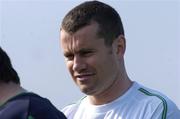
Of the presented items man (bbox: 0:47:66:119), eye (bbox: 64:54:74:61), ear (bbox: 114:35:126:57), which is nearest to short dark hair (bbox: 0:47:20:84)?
man (bbox: 0:47:66:119)

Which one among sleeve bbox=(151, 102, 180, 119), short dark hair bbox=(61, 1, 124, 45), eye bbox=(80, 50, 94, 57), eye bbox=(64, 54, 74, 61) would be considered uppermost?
short dark hair bbox=(61, 1, 124, 45)

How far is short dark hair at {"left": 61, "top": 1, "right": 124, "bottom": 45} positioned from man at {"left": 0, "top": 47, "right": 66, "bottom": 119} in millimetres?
536

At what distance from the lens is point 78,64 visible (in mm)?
3992

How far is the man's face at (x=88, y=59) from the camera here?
3990 mm

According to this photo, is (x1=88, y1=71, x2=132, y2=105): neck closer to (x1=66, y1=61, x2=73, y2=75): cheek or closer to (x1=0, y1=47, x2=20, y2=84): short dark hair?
(x1=66, y1=61, x2=73, y2=75): cheek

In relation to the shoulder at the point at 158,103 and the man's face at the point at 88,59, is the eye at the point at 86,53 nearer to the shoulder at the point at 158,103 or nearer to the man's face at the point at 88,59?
the man's face at the point at 88,59

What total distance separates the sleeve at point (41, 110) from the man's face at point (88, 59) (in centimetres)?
38

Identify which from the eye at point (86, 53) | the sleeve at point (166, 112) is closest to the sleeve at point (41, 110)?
the eye at point (86, 53)

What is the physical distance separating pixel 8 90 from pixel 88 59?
57cm

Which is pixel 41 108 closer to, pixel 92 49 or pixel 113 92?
pixel 92 49

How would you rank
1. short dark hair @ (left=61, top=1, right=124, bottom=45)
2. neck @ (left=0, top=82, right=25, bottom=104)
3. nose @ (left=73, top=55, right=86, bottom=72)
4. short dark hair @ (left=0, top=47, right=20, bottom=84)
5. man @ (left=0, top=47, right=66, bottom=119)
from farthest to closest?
short dark hair @ (left=61, top=1, right=124, bottom=45)
nose @ (left=73, top=55, right=86, bottom=72)
short dark hair @ (left=0, top=47, right=20, bottom=84)
neck @ (left=0, top=82, right=25, bottom=104)
man @ (left=0, top=47, right=66, bottom=119)

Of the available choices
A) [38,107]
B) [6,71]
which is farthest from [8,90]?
[38,107]

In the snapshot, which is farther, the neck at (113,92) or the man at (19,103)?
the neck at (113,92)

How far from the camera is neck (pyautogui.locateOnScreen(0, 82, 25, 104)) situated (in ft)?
12.3
